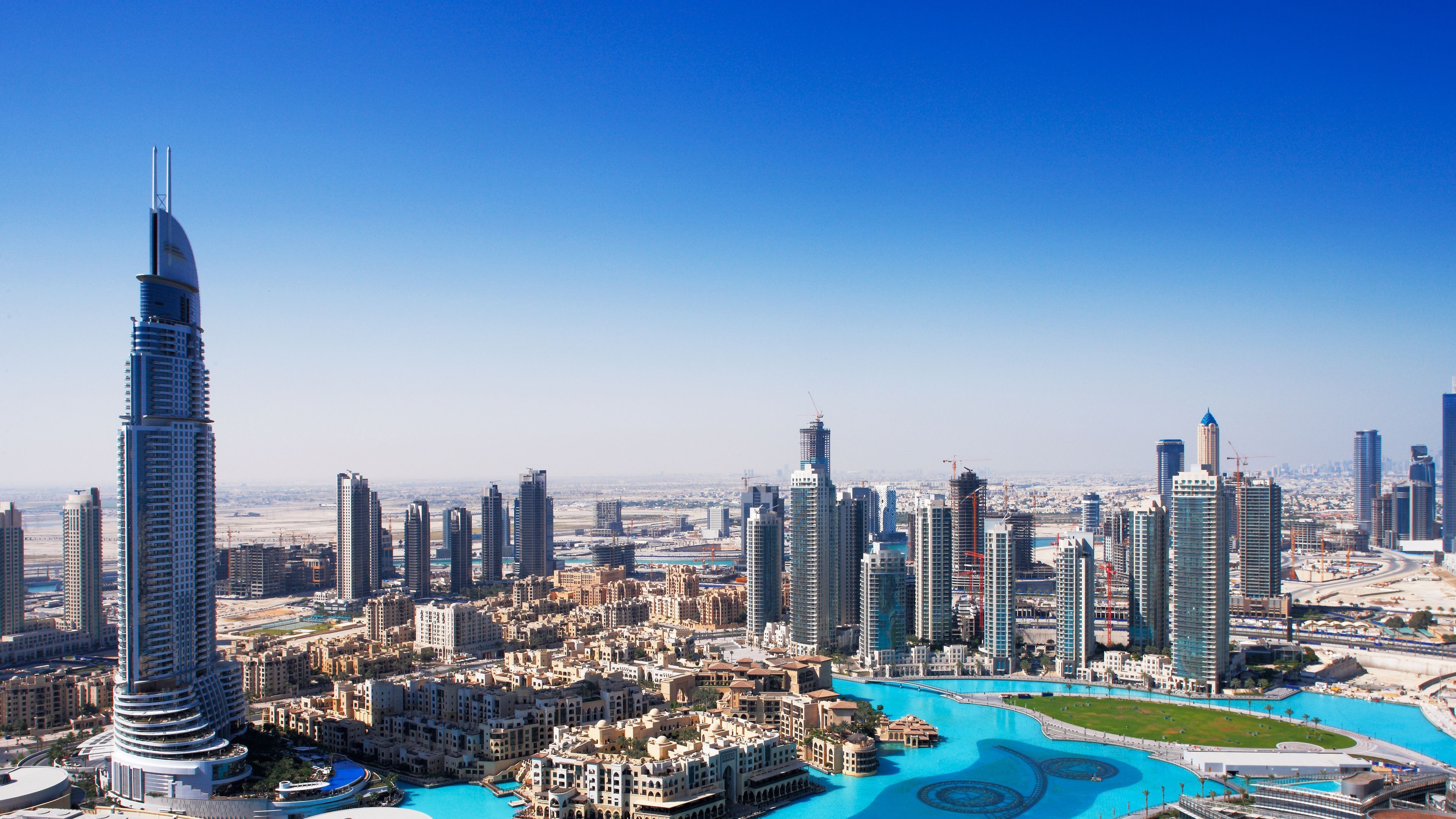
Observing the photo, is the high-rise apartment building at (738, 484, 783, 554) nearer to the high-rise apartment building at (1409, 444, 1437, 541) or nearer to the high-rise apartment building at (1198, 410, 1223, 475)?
the high-rise apartment building at (1198, 410, 1223, 475)

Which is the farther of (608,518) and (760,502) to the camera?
(608,518)

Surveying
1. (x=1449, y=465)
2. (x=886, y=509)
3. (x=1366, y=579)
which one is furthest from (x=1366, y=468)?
(x=886, y=509)

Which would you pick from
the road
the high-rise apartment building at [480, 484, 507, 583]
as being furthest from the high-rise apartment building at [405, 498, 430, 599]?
the road

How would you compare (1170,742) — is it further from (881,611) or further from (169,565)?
(169,565)

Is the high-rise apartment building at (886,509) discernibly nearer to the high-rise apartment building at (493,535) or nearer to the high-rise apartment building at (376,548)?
the high-rise apartment building at (493,535)

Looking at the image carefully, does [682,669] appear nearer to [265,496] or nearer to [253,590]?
[253,590]

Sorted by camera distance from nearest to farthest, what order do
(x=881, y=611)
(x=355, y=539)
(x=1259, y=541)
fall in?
(x=881, y=611) → (x=1259, y=541) → (x=355, y=539)
